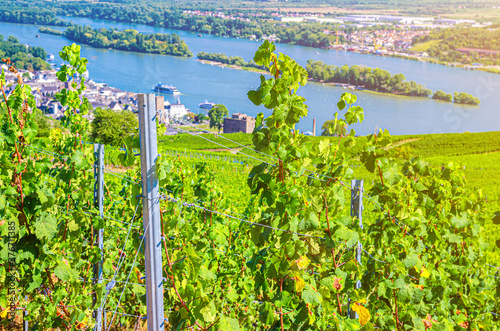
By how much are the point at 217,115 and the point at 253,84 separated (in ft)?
66.1

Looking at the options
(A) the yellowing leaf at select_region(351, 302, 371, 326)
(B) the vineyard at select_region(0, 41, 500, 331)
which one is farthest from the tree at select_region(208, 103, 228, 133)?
(A) the yellowing leaf at select_region(351, 302, 371, 326)

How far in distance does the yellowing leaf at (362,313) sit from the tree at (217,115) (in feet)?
169

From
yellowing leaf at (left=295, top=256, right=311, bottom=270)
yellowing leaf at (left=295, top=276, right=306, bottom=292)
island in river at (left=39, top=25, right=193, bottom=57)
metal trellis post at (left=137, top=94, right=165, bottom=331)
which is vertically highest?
island in river at (left=39, top=25, right=193, bottom=57)

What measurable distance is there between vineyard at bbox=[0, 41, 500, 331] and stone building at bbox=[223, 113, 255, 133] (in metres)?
50.8

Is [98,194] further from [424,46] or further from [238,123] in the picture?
[424,46]

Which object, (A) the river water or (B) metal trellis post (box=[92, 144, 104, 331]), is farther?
(A) the river water

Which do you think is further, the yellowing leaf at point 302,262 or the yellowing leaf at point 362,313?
the yellowing leaf at point 362,313

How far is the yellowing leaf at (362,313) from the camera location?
2.34 metres

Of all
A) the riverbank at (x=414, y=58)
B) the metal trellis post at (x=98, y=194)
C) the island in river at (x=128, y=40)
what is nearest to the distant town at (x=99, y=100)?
the island in river at (x=128, y=40)

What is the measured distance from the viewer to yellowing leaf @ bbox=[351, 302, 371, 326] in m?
2.34

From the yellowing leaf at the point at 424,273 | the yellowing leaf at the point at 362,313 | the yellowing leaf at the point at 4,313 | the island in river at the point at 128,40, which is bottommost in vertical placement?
the yellowing leaf at the point at 4,313

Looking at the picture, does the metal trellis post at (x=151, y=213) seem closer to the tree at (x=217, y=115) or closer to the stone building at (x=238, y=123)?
the tree at (x=217, y=115)

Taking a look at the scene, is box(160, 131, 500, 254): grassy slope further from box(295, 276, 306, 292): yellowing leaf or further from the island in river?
the island in river

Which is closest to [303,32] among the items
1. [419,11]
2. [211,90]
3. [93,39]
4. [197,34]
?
[197,34]
